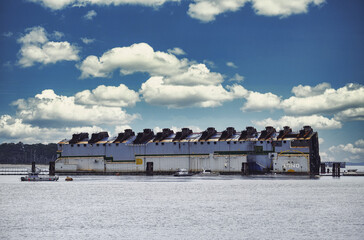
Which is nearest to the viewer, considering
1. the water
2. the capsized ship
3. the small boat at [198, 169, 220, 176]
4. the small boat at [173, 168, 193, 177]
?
the water

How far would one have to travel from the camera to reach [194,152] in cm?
12138

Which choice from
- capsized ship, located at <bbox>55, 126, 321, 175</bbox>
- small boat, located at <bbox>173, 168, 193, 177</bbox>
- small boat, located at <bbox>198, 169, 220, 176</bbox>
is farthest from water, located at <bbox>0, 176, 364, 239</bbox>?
small boat, located at <bbox>173, 168, 193, 177</bbox>

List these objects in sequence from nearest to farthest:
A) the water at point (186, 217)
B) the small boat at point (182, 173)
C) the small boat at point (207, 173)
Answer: the water at point (186, 217) < the small boat at point (207, 173) < the small boat at point (182, 173)

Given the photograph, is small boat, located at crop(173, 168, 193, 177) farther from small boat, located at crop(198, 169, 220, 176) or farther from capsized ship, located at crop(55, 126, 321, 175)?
small boat, located at crop(198, 169, 220, 176)

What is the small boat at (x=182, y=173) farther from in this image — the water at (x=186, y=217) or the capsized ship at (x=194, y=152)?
the water at (x=186, y=217)

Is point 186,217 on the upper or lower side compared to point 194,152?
lower

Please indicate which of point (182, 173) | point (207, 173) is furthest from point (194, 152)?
point (207, 173)

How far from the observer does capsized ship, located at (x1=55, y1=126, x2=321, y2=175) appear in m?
114

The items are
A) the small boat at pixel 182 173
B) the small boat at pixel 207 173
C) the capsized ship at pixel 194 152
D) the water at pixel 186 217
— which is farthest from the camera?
the small boat at pixel 182 173

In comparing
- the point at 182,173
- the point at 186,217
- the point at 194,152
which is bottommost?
the point at 186,217

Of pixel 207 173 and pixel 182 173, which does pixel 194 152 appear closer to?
pixel 182 173

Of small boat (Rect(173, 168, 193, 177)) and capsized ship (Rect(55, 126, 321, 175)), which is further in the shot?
small boat (Rect(173, 168, 193, 177))

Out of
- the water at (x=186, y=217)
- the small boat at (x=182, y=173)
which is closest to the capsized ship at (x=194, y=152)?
the small boat at (x=182, y=173)

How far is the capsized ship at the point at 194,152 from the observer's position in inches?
4496
